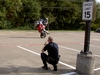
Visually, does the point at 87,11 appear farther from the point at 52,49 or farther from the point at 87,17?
the point at 52,49

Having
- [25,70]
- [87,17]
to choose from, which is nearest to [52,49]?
[25,70]

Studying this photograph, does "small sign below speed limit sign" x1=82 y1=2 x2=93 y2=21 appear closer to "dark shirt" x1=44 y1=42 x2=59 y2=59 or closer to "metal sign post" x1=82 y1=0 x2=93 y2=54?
"metal sign post" x1=82 y1=0 x2=93 y2=54

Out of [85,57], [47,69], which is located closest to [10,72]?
[47,69]

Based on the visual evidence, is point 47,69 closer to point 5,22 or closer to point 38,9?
point 5,22

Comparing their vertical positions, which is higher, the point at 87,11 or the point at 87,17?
the point at 87,11

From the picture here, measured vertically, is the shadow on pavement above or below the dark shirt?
below

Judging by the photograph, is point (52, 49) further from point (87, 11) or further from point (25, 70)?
point (87, 11)

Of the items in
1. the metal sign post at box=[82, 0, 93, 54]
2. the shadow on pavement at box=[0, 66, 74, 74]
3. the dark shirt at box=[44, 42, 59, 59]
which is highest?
the metal sign post at box=[82, 0, 93, 54]

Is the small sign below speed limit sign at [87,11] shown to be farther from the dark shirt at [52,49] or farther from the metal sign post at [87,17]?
the dark shirt at [52,49]

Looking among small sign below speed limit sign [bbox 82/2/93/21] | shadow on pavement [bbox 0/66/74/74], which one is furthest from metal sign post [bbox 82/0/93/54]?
shadow on pavement [bbox 0/66/74/74]

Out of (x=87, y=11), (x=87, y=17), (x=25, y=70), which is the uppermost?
(x=87, y=11)

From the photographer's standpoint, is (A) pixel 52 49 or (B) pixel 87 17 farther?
(A) pixel 52 49

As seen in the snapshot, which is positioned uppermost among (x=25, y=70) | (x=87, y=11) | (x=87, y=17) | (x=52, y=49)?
(x=87, y=11)

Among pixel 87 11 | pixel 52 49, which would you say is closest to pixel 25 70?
pixel 52 49
